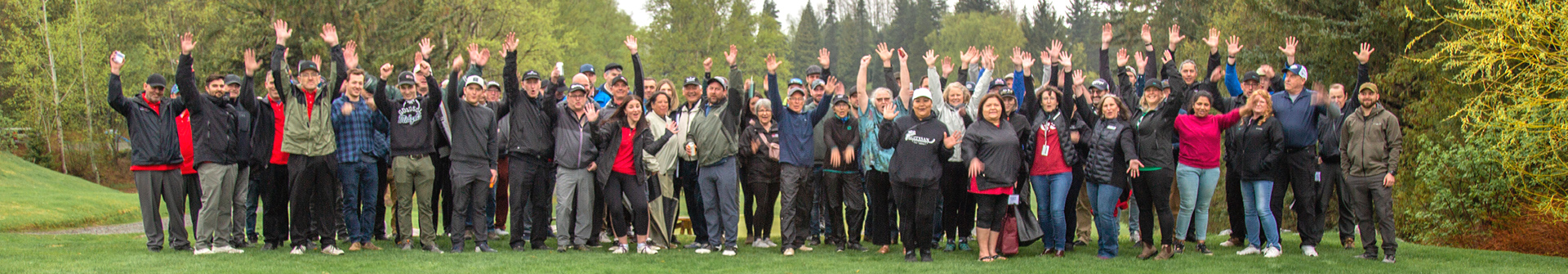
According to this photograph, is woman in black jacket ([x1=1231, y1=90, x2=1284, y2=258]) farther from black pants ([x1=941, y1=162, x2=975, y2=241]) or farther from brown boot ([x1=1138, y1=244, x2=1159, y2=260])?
black pants ([x1=941, y1=162, x2=975, y2=241])

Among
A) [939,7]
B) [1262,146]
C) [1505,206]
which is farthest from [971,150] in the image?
[939,7]

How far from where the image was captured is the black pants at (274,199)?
340 inches

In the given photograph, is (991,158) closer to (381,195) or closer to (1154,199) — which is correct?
(1154,199)

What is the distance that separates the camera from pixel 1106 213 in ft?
26.4

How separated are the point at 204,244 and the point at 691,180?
13.4ft

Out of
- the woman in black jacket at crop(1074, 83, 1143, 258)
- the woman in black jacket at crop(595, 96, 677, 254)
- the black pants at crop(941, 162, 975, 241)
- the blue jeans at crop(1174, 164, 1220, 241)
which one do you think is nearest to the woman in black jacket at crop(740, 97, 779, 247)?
the woman in black jacket at crop(595, 96, 677, 254)

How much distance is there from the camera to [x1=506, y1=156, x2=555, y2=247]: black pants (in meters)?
8.62

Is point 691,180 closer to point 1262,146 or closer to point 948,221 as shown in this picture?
point 948,221

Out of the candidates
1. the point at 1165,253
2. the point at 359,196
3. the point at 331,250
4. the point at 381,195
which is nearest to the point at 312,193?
the point at 331,250

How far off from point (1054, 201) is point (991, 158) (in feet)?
2.92

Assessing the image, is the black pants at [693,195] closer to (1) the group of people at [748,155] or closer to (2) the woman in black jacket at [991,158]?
(1) the group of people at [748,155]

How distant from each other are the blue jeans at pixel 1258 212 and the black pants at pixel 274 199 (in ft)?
26.4

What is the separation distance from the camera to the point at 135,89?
3572cm

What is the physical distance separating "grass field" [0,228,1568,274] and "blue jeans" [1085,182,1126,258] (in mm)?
143
